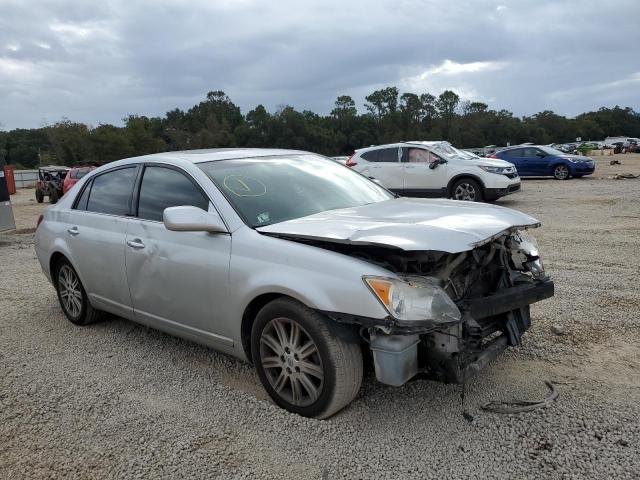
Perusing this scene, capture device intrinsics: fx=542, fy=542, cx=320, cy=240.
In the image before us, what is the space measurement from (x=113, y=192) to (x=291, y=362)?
8.00 ft

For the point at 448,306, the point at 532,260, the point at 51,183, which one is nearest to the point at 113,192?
the point at 448,306

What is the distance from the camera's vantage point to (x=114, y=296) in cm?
441

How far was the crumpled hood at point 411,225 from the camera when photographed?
291cm

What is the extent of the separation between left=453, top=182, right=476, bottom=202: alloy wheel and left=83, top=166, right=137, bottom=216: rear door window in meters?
9.98

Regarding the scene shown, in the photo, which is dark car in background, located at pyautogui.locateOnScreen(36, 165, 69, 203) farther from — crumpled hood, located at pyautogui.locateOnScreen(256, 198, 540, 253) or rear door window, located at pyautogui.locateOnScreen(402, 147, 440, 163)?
crumpled hood, located at pyautogui.locateOnScreen(256, 198, 540, 253)

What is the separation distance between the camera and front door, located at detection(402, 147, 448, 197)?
13555 mm

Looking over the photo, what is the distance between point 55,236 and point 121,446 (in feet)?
9.16

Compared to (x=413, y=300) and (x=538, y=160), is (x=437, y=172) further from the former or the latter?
(x=413, y=300)

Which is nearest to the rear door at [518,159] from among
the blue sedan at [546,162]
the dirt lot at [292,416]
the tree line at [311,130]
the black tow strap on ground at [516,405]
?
the blue sedan at [546,162]

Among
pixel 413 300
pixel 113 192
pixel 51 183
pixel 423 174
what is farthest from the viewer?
pixel 51 183

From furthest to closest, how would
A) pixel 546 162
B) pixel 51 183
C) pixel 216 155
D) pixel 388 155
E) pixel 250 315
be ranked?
pixel 51 183 < pixel 546 162 < pixel 388 155 < pixel 216 155 < pixel 250 315

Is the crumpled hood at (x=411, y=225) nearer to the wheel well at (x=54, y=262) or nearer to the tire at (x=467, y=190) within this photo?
the wheel well at (x=54, y=262)

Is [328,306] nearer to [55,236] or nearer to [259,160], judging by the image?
[259,160]

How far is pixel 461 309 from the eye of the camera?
10.1ft
